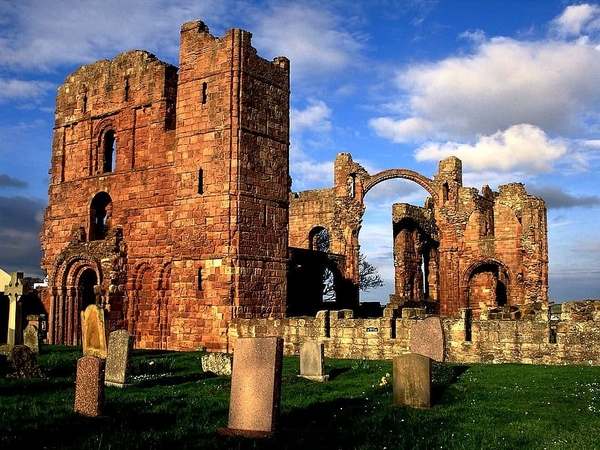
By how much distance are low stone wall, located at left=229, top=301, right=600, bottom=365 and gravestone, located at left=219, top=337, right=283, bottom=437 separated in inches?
283

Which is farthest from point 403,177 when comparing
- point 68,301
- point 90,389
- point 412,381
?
point 90,389

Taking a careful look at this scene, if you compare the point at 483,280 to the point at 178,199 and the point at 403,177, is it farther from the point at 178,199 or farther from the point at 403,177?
the point at 178,199

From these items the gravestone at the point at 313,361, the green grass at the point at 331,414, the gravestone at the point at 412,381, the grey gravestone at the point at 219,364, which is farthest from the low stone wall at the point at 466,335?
the gravestone at the point at 412,381

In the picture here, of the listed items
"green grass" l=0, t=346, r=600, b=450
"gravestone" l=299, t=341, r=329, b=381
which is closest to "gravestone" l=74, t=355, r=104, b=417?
"green grass" l=0, t=346, r=600, b=450

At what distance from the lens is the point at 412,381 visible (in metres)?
10.3

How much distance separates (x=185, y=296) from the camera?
21.9 metres

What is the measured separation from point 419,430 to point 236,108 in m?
15.0

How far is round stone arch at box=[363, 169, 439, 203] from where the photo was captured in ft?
128

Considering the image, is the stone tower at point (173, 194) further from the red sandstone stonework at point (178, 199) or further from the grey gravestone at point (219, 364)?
the grey gravestone at point (219, 364)

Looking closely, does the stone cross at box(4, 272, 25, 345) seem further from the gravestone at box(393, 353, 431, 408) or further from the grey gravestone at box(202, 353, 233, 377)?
the gravestone at box(393, 353, 431, 408)

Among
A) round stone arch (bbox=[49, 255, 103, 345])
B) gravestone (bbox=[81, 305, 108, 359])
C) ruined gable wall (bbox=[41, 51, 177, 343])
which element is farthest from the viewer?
round stone arch (bbox=[49, 255, 103, 345])

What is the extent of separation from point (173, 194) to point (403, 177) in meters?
20.2

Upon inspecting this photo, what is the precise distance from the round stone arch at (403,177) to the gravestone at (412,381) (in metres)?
28.8

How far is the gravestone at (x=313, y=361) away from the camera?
14055mm
